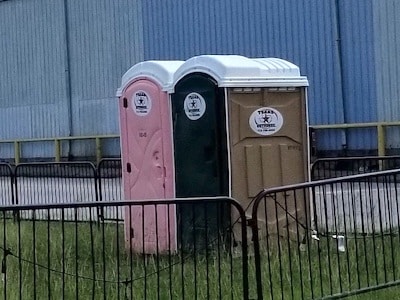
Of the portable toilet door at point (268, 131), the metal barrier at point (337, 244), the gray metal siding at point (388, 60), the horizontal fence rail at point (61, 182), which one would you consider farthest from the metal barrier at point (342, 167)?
the gray metal siding at point (388, 60)

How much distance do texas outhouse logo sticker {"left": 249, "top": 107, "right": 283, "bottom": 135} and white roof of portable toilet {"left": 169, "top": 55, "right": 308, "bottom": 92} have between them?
31cm

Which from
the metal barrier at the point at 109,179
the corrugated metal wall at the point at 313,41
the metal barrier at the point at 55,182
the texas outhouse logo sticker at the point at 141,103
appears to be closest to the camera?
the texas outhouse logo sticker at the point at 141,103

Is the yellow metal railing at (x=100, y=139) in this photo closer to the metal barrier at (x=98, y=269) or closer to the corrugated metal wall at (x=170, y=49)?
the corrugated metal wall at (x=170, y=49)

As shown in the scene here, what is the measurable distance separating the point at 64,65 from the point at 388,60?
13.9 meters

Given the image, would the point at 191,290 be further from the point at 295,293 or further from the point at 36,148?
the point at 36,148

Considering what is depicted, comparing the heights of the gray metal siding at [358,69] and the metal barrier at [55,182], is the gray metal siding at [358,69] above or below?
above

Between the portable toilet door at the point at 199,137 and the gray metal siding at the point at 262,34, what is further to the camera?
the gray metal siding at the point at 262,34

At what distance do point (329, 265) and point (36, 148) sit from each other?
28.2 m

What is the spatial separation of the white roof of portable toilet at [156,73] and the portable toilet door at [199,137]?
23cm

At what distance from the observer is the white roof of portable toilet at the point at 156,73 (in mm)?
12406

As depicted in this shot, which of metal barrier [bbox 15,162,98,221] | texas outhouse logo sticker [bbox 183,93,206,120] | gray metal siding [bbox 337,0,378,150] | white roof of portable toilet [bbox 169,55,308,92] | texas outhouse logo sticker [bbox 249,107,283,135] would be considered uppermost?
gray metal siding [bbox 337,0,378,150]

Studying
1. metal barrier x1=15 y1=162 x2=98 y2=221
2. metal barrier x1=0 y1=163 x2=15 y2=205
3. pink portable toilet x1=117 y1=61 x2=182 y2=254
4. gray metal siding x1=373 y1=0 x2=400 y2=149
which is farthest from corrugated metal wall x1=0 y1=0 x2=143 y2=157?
pink portable toilet x1=117 y1=61 x2=182 y2=254

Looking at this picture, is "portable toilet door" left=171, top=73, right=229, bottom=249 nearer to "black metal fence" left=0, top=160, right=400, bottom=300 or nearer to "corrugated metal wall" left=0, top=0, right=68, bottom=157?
"black metal fence" left=0, top=160, right=400, bottom=300

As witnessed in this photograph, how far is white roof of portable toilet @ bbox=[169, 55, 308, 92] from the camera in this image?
38.8ft
